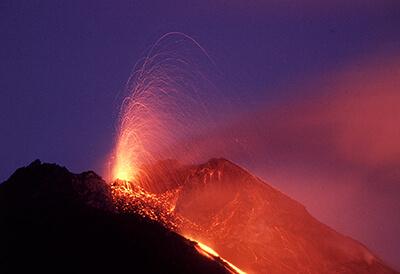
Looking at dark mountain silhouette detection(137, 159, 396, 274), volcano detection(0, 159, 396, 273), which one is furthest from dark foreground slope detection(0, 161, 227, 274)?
dark mountain silhouette detection(137, 159, 396, 274)

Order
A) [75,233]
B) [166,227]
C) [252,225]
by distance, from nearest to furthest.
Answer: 1. [75,233]
2. [166,227]
3. [252,225]

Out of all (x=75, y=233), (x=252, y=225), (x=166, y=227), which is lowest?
(x=75, y=233)

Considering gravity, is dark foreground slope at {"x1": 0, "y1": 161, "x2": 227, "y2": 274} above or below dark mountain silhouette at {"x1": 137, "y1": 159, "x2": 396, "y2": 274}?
below

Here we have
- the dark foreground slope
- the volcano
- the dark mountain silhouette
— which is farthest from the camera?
the dark mountain silhouette

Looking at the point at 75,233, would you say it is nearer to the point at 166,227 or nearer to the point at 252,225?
the point at 166,227

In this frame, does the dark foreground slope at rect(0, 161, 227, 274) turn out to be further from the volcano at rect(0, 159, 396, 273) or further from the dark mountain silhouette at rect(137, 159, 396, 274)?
the dark mountain silhouette at rect(137, 159, 396, 274)

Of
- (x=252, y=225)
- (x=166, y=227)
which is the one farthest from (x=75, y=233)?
(x=252, y=225)
